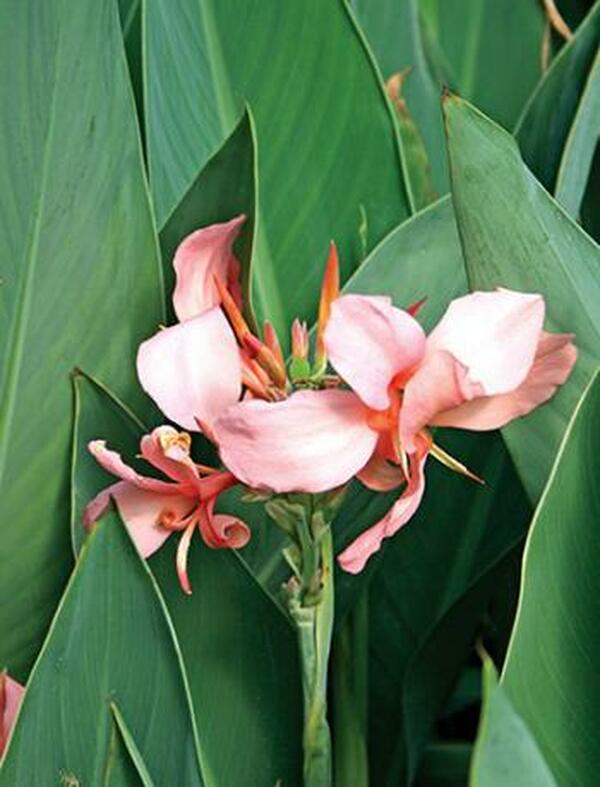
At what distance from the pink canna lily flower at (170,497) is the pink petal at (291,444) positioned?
0.13 ft

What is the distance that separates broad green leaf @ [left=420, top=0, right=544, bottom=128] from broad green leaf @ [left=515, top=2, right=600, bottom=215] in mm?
244

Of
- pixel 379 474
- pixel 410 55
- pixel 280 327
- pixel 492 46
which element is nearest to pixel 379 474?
pixel 379 474

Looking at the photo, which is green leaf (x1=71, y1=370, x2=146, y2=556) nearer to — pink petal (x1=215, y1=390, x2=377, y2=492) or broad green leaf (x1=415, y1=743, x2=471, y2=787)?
pink petal (x1=215, y1=390, x2=377, y2=492)

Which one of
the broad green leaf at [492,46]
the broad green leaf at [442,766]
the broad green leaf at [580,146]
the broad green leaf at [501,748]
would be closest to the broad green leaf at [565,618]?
the broad green leaf at [501,748]

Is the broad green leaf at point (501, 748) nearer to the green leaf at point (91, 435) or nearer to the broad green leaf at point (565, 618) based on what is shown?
the broad green leaf at point (565, 618)

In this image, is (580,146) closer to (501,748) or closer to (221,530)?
(221,530)

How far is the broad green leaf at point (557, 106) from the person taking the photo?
878mm

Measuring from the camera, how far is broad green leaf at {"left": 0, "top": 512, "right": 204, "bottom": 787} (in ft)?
1.94

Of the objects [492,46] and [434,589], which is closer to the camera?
[434,589]

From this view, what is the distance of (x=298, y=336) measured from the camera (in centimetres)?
63

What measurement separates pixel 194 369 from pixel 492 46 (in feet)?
2.06

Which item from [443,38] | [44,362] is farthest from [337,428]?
[443,38]

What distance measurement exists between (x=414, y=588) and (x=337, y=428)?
300mm

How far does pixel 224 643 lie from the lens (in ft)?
2.26
